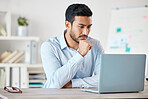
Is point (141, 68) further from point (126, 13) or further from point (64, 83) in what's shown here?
point (126, 13)

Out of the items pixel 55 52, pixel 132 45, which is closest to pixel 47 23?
pixel 132 45

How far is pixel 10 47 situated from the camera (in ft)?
12.8

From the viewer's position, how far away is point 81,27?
82.4 inches

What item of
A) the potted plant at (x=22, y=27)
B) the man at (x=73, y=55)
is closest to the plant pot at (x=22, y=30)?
the potted plant at (x=22, y=27)

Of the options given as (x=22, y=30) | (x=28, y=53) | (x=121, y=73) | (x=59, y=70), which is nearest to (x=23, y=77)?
(x=28, y=53)

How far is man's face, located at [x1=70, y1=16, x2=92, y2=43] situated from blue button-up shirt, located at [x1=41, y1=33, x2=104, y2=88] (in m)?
0.11

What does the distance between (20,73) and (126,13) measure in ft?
5.83

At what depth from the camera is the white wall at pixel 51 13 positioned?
3887 millimetres

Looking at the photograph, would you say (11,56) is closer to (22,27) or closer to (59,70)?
(22,27)

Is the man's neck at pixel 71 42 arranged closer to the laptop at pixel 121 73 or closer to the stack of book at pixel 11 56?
the laptop at pixel 121 73

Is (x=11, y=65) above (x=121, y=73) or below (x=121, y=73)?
below

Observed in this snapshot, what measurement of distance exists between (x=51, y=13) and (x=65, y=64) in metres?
2.10

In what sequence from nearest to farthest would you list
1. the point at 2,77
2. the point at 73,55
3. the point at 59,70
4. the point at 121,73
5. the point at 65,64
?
the point at 121,73
the point at 59,70
the point at 65,64
the point at 73,55
the point at 2,77

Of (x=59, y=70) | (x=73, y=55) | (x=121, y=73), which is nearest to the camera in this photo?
(x=121, y=73)
